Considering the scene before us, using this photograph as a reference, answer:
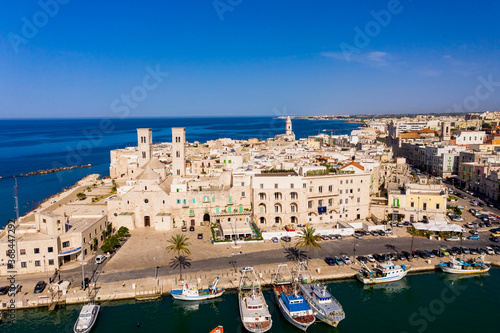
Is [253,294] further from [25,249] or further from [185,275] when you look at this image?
[25,249]

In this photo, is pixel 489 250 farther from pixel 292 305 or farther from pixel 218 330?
pixel 218 330

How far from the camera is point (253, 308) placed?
1224 inches

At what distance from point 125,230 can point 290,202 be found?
23.6 m

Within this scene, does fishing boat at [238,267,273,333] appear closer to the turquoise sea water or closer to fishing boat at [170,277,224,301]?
the turquoise sea water

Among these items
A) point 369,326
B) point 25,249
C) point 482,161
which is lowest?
point 369,326

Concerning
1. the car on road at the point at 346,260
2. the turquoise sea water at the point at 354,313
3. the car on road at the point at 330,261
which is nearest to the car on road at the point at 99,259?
the turquoise sea water at the point at 354,313

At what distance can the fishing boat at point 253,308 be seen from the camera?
29739 mm

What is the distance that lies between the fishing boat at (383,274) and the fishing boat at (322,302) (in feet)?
18.1

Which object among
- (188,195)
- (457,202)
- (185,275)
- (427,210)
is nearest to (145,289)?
(185,275)

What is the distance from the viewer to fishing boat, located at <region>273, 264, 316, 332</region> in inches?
1196

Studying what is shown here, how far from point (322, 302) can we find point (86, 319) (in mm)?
20721

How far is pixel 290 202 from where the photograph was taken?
50875 millimetres

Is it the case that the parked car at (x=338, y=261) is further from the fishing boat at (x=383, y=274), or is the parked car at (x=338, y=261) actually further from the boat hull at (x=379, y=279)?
the boat hull at (x=379, y=279)

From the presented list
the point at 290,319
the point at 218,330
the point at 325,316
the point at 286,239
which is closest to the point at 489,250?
the point at 286,239
